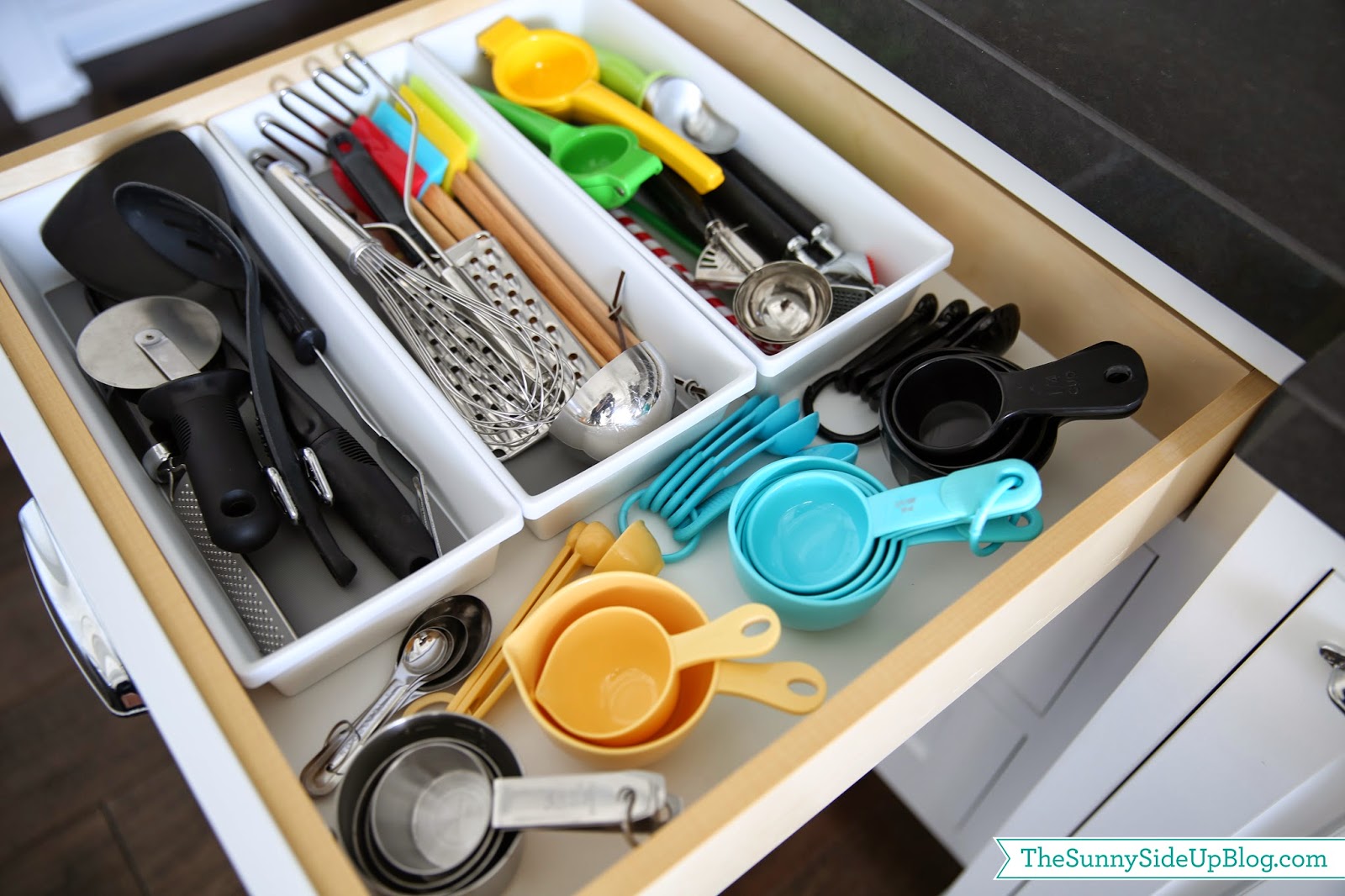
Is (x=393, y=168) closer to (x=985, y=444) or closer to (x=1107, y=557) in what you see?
(x=985, y=444)

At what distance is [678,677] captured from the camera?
620 millimetres

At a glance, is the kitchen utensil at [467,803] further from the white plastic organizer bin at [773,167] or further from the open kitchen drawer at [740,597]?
the white plastic organizer bin at [773,167]

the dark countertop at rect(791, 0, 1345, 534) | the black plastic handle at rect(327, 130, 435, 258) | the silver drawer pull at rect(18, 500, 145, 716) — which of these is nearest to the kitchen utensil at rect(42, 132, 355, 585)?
the black plastic handle at rect(327, 130, 435, 258)

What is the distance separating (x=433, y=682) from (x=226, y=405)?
0.83ft

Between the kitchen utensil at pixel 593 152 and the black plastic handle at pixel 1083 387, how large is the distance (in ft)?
1.21

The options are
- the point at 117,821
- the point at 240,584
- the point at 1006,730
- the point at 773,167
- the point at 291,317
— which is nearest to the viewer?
the point at 240,584

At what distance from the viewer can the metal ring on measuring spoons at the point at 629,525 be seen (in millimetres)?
711

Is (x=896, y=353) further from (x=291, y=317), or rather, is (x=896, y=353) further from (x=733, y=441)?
(x=291, y=317)

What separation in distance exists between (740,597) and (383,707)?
9.7 inches

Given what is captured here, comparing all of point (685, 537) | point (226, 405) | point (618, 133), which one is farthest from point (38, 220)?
point (685, 537)

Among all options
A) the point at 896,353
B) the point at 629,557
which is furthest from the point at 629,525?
the point at 896,353

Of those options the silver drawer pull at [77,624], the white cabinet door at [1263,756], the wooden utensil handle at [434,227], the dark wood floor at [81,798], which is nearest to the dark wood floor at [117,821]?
the dark wood floor at [81,798]

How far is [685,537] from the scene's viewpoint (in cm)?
71

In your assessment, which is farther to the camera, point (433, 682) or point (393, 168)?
point (393, 168)
